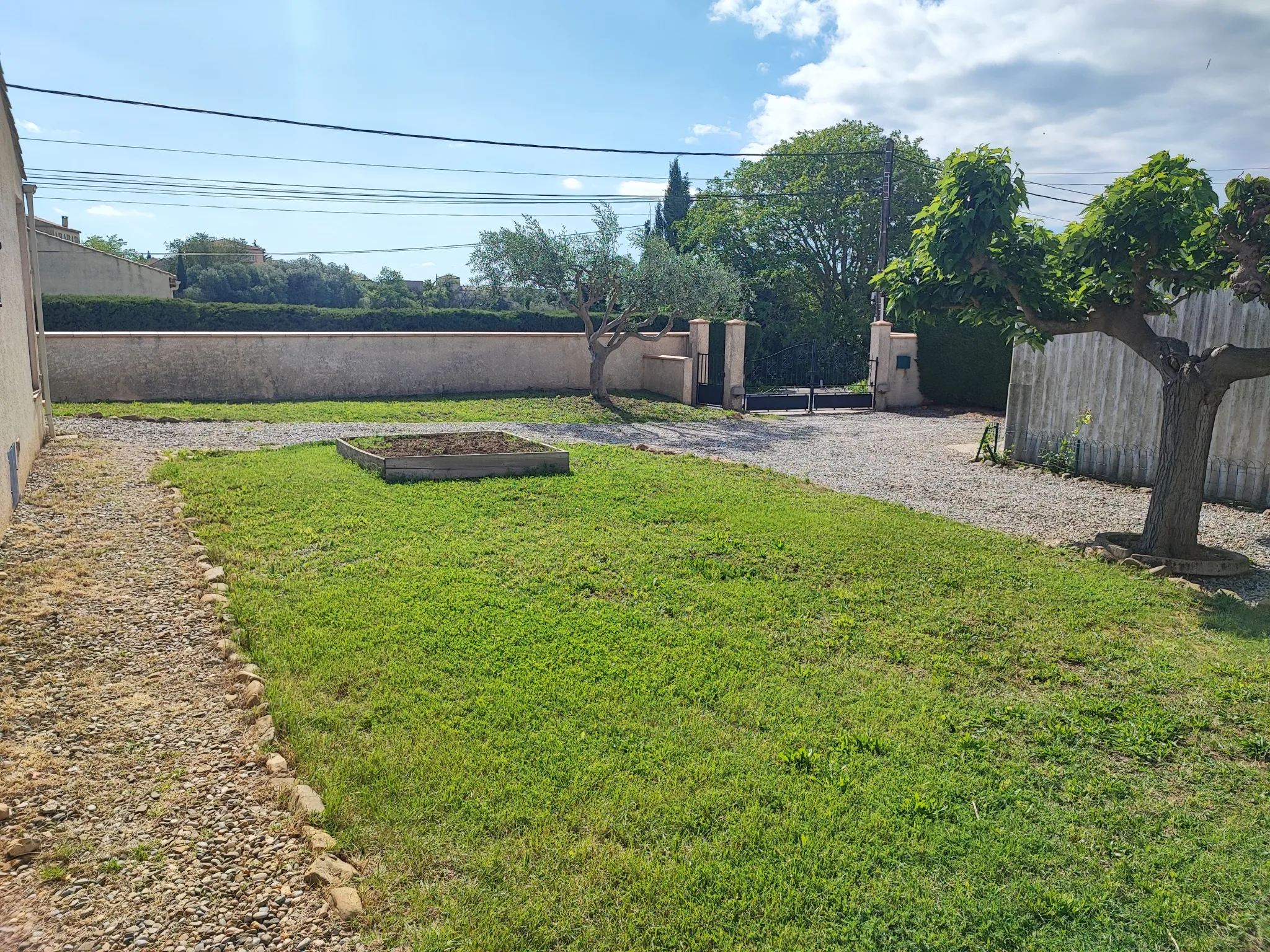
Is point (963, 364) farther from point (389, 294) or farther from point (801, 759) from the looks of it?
point (389, 294)

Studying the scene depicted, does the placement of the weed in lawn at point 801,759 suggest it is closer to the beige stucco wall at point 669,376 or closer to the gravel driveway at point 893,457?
the gravel driveway at point 893,457

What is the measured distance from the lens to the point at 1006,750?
366cm

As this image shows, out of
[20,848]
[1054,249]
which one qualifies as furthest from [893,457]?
[20,848]

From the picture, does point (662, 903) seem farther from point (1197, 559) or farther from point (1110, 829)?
point (1197, 559)

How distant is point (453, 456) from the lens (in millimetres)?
8938

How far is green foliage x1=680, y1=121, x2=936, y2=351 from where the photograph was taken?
93.4 feet

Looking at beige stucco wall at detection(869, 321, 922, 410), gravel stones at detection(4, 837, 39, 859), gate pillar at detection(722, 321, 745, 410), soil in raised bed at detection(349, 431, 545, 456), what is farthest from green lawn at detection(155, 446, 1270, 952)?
beige stucco wall at detection(869, 321, 922, 410)

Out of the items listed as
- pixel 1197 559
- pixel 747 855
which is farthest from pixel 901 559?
pixel 747 855

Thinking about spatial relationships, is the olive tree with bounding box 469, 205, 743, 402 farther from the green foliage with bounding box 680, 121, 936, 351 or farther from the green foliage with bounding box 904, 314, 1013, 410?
the green foliage with bounding box 680, 121, 936, 351

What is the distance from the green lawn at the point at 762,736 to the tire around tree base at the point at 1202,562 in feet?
1.28

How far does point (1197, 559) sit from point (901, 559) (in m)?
2.48

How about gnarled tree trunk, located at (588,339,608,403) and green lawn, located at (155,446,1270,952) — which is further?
gnarled tree trunk, located at (588,339,608,403)

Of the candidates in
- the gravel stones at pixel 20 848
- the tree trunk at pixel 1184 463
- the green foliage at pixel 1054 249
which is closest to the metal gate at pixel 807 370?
the green foliage at pixel 1054 249

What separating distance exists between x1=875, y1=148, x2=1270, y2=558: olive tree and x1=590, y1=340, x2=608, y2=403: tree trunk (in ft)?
36.5
